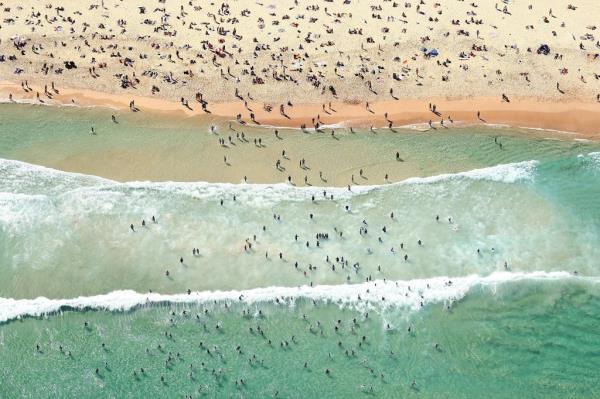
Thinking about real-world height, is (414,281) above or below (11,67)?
below

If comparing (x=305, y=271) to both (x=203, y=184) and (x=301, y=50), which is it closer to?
(x=203, y=184)

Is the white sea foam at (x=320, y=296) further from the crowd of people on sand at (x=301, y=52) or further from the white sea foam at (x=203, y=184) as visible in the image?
the crowd of people on sand at (x=301, y=52)

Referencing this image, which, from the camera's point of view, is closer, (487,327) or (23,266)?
(487,327)

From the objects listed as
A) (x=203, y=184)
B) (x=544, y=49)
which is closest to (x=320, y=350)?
(x=203, y=184)

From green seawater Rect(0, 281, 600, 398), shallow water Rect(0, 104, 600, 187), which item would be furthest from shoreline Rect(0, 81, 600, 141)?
green seawater Rect(0, 281, 600, 398)

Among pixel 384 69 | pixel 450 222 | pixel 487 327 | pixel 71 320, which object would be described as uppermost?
pixel 384 69

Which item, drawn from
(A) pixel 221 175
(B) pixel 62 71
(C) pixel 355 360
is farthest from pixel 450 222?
(B) pixel 62 71

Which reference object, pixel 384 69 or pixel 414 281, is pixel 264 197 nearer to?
pixel 414 281

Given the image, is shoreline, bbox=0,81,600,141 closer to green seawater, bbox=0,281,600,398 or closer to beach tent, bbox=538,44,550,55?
beach tent, bbox=538,44,550,55
